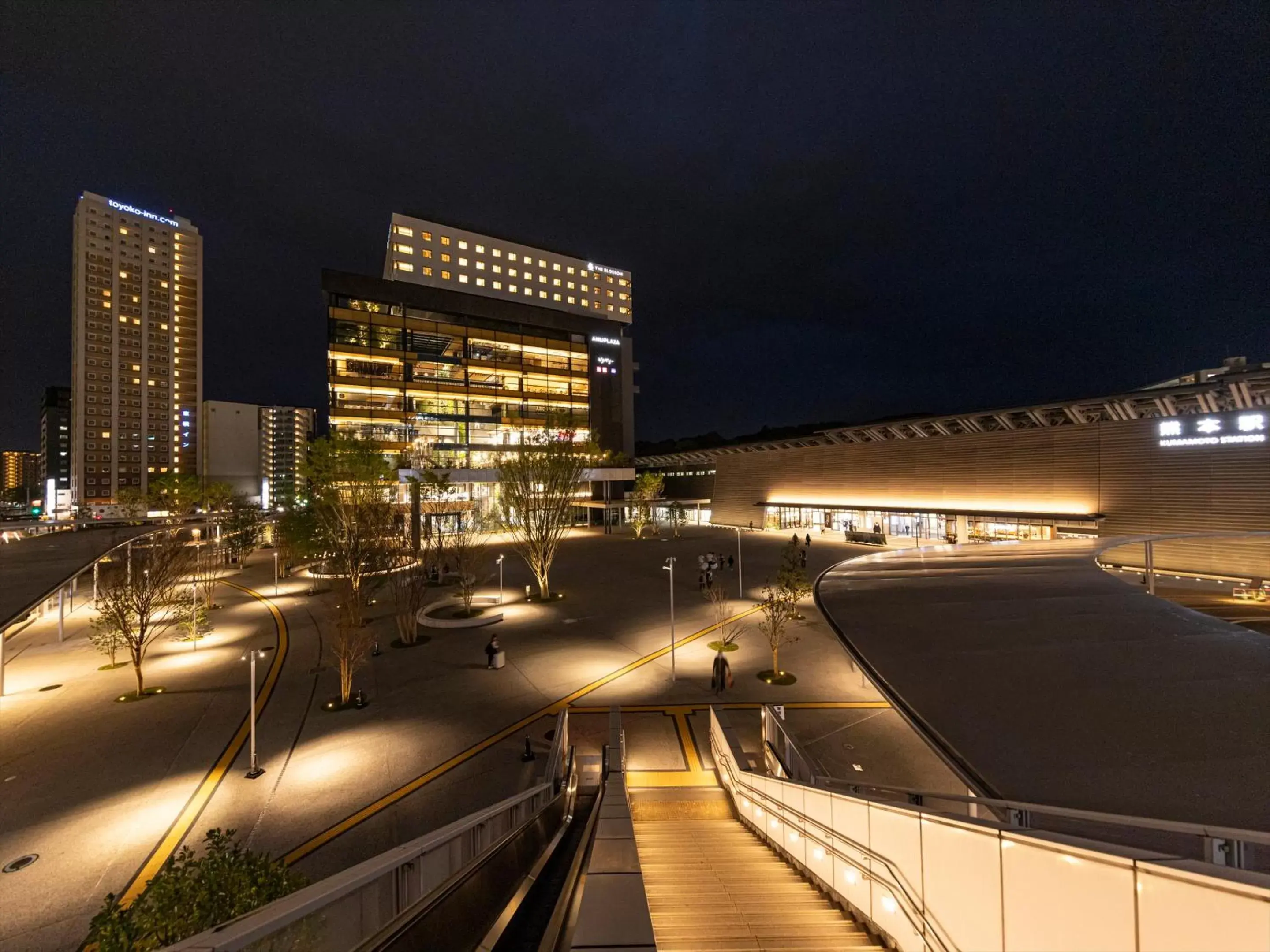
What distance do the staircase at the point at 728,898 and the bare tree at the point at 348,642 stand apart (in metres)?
10.2

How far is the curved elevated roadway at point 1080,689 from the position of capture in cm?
382

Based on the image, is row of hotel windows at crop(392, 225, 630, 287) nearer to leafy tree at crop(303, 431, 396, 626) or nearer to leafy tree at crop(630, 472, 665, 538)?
leafy tree at crop(630, 472, 665, 538)

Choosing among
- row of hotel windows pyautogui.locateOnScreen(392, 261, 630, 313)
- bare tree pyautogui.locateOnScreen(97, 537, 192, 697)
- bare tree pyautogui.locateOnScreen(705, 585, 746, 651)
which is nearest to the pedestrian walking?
bare tree pyautogui.locateOnScreen(705, 585, 746, 651)

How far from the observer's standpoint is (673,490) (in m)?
74.1

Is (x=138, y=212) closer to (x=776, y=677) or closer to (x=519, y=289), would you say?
(x=519, y=289)

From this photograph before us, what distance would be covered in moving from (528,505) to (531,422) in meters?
35.7

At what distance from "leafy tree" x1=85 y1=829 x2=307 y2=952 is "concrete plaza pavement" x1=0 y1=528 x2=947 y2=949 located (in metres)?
3.74

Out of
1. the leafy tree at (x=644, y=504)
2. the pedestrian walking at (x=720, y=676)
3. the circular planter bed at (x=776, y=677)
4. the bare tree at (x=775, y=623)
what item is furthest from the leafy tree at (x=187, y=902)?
the leafy tree at (x=644, y=504)

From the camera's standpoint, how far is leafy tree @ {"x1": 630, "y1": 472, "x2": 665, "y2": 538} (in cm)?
5397

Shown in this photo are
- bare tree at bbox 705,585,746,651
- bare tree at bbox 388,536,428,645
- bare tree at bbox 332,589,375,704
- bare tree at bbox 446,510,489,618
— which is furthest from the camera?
bare tree at bbox 446,510,489,618

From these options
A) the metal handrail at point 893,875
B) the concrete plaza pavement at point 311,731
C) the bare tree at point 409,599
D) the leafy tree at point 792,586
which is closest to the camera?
the metal handrail at point 893,875

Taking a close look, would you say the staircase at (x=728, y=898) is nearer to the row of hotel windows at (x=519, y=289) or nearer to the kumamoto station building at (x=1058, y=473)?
the kumamoto station building at (x=1058, y=473)

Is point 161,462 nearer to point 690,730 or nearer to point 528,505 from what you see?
point 528,505

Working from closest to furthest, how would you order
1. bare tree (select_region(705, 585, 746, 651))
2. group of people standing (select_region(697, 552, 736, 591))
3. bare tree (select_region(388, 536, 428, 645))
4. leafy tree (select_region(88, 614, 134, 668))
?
leafy tree (select_region(88, 614, 134, 668)), bare tree (select_region(705, 585, 746, 651)), bare tree (select_region(388, 536, 428, 645)), group of people standing (select_region(697, 552, 736, 591))
